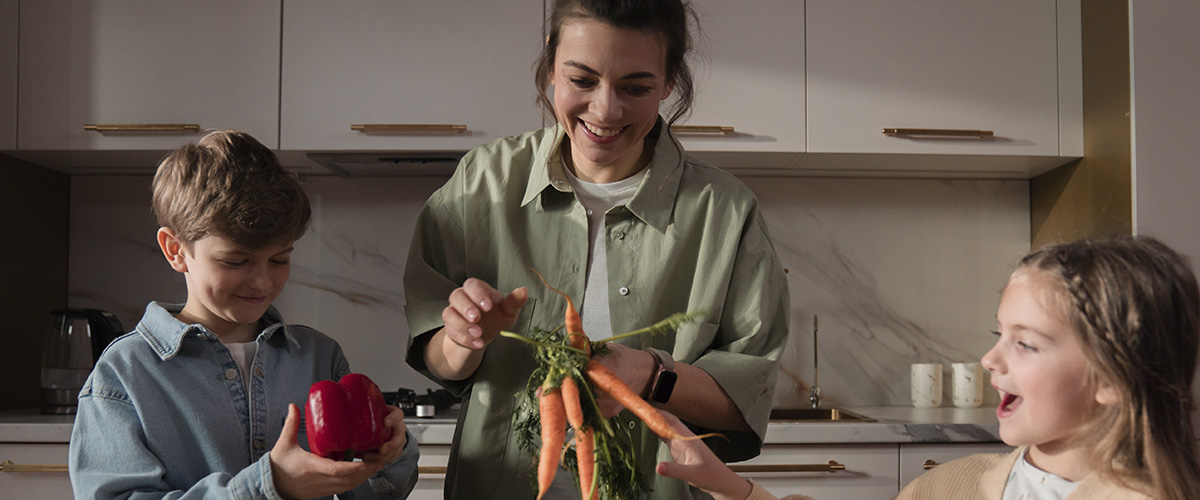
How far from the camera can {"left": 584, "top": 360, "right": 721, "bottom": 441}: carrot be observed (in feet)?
3.30

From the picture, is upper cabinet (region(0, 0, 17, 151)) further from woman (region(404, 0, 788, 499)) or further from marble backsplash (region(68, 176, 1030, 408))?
woman (region(404, 0, 788, 499))

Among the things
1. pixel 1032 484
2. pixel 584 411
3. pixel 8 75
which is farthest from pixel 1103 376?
pixel 8 75

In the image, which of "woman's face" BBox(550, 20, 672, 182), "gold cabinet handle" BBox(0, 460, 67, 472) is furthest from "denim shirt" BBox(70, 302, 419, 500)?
"gold cabinet handle" BBox(0, 460, 67, 472)

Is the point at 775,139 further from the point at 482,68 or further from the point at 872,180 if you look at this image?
the point at 482,68

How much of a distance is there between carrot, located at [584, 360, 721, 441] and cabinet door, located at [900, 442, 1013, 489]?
1437 mm

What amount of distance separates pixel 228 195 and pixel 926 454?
1.81m

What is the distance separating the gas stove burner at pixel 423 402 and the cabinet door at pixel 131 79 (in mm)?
775

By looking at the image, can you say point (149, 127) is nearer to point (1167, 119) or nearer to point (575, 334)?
point (575, 334)

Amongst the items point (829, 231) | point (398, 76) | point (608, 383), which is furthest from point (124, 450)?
point (829, 231)

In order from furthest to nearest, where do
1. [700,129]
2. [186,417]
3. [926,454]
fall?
[700,129]
[926,454]
[186,417]

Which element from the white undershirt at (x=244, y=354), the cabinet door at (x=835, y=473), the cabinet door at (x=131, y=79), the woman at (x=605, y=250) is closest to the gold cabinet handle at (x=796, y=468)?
the cabinet door at (x=835, y=473)

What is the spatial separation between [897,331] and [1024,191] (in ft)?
2.02

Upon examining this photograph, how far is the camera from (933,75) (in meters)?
2.57

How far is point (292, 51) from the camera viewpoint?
247 cm
